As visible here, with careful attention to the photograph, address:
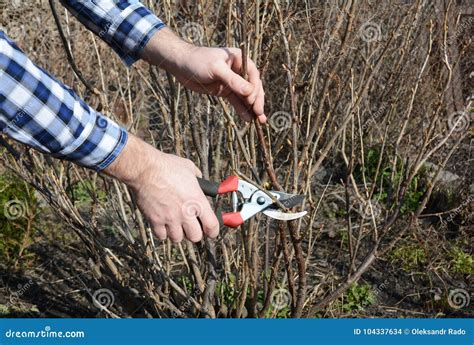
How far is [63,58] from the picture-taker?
5.55m

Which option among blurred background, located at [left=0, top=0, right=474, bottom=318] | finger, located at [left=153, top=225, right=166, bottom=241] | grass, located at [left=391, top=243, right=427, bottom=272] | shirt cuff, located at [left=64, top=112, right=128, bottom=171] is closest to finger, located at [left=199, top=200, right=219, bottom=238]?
finger, located at [left=153, top=225, right=166, bottom=241]

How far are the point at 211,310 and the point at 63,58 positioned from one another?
10.1 feet

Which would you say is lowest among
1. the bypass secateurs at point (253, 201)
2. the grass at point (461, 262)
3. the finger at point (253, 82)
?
the grass at point (461, 262)

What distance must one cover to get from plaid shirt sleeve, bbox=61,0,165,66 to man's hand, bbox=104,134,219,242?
61cm

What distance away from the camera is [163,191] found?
1.89 metres

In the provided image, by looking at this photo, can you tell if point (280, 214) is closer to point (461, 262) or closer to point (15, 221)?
point (461, 262)

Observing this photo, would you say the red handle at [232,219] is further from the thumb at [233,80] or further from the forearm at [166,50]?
the forearm at [166,50]

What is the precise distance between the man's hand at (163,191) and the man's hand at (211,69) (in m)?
0.44

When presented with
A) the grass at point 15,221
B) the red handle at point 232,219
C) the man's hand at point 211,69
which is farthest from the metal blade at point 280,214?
the grass at point 15,221

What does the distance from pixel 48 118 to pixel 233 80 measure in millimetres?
633

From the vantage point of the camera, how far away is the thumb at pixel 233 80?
7.33 feet

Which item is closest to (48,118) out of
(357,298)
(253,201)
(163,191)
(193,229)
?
(163,191)

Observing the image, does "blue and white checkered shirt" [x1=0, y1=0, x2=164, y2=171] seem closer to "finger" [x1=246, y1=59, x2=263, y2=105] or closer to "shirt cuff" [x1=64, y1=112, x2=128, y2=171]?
"shirt cuff" [x1=64, y1=112, x2=128, y2=171]

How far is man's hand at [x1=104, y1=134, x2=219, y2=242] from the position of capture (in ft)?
6.22
